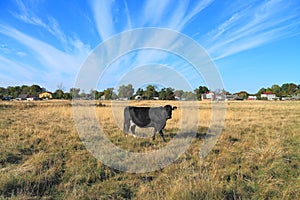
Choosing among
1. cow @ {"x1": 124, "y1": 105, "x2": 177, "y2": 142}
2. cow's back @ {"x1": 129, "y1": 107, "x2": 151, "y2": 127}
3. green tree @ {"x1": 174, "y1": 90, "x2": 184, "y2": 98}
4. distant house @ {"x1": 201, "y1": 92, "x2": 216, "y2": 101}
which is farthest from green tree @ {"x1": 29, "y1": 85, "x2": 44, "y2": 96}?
cow's back @ {"x1": 129, "y1": 107, "x2": 151, "y2": 127}

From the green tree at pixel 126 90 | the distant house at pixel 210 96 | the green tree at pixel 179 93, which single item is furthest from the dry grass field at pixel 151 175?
the distant house at pixel 210 96

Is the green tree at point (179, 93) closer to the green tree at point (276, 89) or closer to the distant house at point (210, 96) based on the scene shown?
the distant house at point (210, 96)

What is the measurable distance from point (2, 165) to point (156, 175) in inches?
154

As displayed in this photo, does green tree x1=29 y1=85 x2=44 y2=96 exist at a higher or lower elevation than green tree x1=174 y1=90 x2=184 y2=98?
higher

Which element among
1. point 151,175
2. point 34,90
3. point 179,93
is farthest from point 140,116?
point 34,90

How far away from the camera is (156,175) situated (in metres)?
4.74

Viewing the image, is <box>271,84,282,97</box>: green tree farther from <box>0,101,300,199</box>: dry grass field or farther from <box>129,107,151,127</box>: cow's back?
<box>0,101,300,199</box>: dry grass field

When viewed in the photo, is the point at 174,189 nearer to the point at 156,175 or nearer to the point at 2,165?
the point at 156,175

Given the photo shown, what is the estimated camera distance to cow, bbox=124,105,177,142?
28.0ft

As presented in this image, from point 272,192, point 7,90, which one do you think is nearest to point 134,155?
point 272,192

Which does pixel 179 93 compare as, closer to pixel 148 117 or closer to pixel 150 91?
pixel 150 91

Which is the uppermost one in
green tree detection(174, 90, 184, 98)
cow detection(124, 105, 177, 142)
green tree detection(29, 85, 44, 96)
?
green tree detection(29, 85, 44, 96)

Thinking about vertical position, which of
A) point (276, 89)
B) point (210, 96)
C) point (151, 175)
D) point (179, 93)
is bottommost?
point (151, 175)

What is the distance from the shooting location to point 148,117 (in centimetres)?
880
